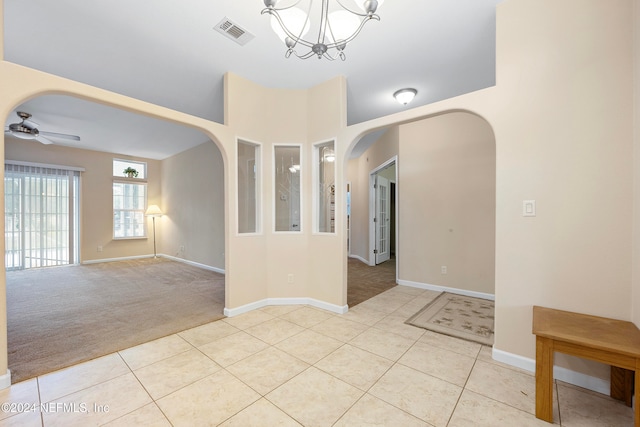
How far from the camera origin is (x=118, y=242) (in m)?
6.95

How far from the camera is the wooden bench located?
1367 mm

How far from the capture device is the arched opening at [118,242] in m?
2.71

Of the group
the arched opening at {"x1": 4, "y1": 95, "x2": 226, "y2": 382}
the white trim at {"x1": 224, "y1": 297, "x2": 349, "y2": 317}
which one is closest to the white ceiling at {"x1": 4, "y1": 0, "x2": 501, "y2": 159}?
the arched opening at {"x1": 4, "y1": 95, "x2": 226, "y2": 382}

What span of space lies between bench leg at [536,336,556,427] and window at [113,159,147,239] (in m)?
8.71

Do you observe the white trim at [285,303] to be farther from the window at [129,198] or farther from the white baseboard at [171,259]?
the window at [129,198]

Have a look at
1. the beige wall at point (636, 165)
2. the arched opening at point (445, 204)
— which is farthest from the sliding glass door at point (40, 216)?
the beige wall at point (636, 165)

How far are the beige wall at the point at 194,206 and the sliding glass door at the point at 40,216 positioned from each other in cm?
194

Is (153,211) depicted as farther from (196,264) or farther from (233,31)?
(233,31)

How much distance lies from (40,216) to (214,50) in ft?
21.1

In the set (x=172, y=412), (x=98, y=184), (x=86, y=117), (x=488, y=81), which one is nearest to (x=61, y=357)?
(x=172, y=412)

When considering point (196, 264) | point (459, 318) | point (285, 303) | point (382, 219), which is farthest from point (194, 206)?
point (459, 318)

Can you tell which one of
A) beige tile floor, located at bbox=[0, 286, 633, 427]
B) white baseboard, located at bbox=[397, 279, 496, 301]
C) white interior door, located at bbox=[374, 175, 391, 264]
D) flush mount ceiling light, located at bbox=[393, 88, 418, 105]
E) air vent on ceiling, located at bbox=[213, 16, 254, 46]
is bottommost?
beige tile floor, located at bbox=[0, 286, 633, 427]

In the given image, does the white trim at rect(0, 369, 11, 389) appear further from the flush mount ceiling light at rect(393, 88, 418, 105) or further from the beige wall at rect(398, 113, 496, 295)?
the flush mount ceiling light at rect(393, 88, 418, 105)

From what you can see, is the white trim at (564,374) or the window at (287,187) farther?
the window at (287,187)
